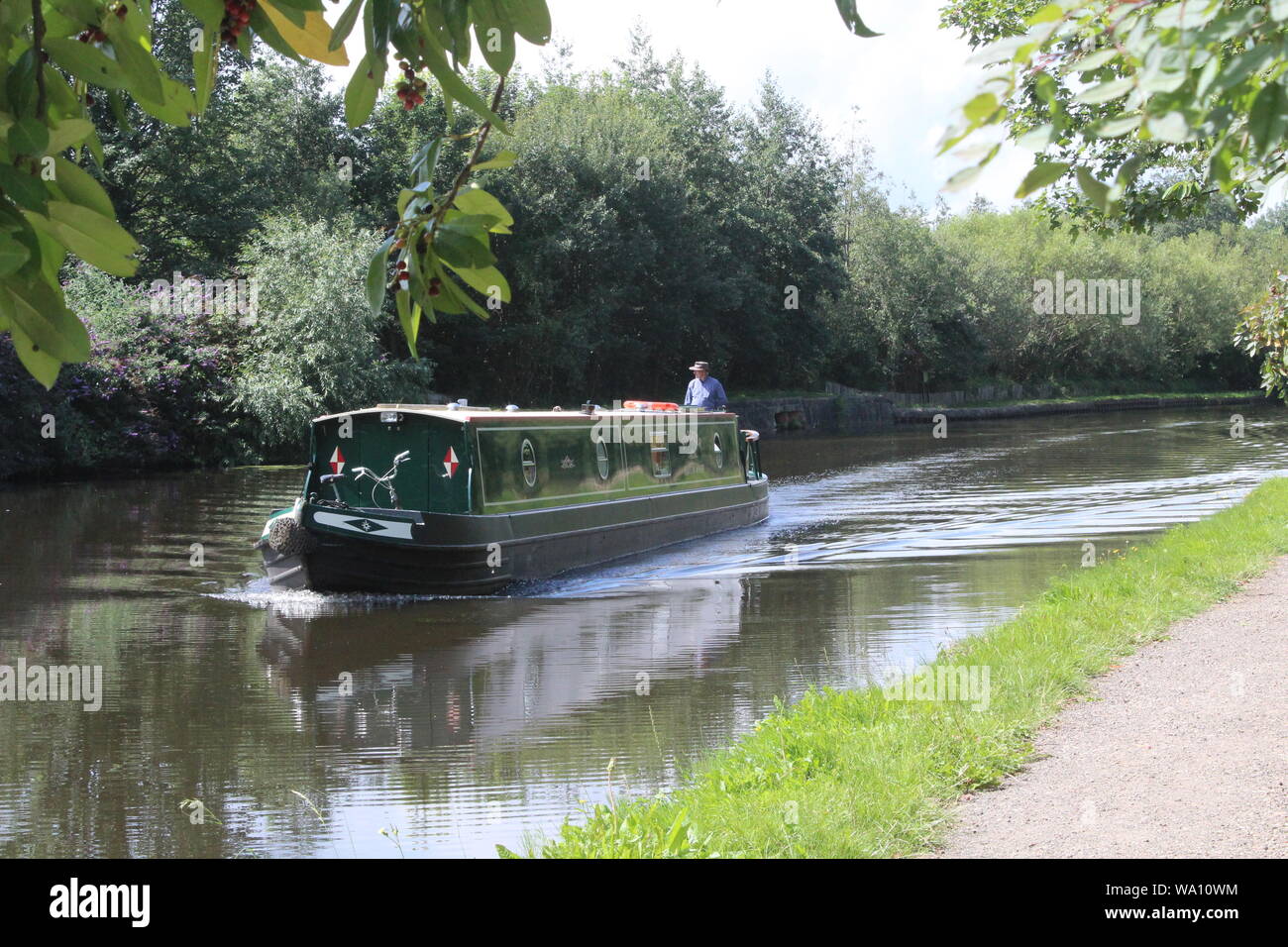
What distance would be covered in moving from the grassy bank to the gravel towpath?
18 centimetres

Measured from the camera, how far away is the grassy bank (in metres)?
4.34

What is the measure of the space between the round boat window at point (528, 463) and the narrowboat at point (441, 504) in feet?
0.06

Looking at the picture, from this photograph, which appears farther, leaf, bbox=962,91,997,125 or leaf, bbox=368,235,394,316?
leaf, bbox=368,235,394,316

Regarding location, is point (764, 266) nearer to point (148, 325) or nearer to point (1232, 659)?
point (148, 325)

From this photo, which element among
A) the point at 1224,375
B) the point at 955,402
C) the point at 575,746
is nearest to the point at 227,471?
Answer: the point at 575,746

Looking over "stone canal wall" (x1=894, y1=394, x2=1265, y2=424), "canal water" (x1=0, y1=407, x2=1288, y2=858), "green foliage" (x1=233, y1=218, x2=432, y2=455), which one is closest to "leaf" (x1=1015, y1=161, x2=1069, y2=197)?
"canal water" (x1=0, y1=407, x2=1288, y2=858)

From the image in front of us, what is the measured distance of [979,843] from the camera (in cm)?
421

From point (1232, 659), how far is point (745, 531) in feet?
37.7

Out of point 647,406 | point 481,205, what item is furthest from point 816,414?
point 481,205

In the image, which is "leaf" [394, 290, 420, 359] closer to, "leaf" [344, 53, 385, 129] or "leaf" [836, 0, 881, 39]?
"leaf" [344, 53, 385, 129]

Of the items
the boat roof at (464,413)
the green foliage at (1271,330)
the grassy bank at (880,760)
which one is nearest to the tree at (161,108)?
the grassy bank at (880,760)

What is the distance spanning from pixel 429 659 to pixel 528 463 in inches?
151

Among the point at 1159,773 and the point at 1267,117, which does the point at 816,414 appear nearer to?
the point at 1159,773

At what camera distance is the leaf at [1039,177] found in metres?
1.75
